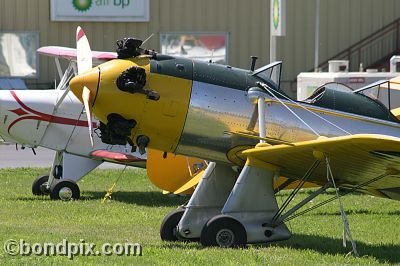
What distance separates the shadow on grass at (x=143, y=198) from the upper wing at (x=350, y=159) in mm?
4792

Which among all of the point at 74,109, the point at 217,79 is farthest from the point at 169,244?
the point at 74,109

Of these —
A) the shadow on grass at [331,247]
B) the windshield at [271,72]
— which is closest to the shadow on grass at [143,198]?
the shadow on grass at [331,247]

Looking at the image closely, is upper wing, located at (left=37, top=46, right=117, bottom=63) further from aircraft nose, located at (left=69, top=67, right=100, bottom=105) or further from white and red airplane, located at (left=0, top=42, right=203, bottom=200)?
aircraft nose, located at (left=69, top=67, right=100, bottom=105)

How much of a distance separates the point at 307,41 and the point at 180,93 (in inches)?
879

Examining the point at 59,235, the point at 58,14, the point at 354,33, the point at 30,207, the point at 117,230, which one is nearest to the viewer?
the point at 59,235

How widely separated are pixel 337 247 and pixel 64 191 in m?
6.18

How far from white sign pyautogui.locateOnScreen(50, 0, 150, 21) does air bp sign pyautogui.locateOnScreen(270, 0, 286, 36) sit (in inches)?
524

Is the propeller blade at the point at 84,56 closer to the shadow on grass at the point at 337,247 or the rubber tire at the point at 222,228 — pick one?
the rubber tire at the point at 222,228

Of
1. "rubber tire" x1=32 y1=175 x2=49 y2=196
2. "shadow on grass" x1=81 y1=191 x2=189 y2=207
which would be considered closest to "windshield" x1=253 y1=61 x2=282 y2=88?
"shadow on grass" x1=81 y1=191 x2=189 y2=207

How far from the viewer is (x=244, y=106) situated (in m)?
10.6

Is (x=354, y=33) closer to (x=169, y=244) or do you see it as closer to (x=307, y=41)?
(x=307, y=41)

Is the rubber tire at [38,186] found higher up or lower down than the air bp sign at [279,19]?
lower down

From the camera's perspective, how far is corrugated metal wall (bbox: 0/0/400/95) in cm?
3094

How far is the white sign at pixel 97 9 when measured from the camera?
3072 centimetres
